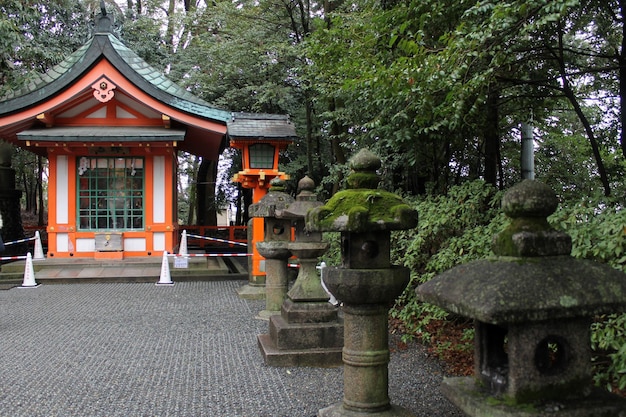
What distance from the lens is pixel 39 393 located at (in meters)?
4.67

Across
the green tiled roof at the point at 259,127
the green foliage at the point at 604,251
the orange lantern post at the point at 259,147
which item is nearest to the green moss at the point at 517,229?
the green foliage at the point at 604,251

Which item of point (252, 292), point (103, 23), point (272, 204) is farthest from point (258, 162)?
point (103, 23)

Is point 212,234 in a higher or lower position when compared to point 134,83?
lower

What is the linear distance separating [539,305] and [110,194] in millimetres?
12499

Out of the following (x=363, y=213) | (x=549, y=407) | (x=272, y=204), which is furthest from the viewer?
(x=272, y=204)

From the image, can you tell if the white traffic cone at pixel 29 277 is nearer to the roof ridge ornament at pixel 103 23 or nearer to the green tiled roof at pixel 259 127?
the green tiled roof at pixel 259 127

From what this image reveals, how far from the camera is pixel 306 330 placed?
559 centimetres

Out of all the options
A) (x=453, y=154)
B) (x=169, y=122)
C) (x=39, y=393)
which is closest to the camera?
(x=39, y=393)

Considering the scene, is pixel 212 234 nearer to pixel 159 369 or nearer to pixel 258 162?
pixel 258 162

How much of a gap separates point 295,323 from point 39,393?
2503mm

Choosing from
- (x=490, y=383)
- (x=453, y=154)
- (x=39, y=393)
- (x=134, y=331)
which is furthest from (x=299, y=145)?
(x=490, y=383)

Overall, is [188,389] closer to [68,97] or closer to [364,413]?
[364,413]

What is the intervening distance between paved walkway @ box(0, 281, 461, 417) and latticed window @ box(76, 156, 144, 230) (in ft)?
14.4

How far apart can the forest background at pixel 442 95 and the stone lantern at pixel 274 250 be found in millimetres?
1655
